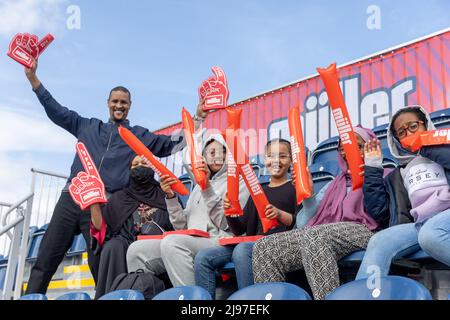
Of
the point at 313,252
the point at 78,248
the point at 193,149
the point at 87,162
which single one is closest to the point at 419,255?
the point at 313,252

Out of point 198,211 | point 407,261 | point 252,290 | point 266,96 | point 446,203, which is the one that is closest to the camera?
point 252,290

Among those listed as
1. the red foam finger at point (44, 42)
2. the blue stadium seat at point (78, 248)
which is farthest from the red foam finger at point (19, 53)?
the blue stadium seat at point (78, 248)

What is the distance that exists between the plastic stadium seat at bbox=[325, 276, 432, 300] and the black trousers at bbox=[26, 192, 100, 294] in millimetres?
2099

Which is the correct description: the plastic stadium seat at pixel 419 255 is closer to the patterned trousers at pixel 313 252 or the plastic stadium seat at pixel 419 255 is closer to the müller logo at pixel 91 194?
the patterned trousers at pixel 313 252

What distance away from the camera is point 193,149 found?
3.17m

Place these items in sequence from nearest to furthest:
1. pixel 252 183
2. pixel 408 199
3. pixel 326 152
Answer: pixel 408 199
pixel 252 183
pixel 326 152

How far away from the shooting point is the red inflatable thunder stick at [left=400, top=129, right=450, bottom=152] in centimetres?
226

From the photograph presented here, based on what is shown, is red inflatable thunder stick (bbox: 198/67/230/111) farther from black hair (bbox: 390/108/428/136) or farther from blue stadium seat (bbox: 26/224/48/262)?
blue stadium seat (bbox: 26/224/48/262)

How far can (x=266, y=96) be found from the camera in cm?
771

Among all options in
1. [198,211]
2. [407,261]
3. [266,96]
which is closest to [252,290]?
[407,261]

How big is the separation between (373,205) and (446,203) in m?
0.35

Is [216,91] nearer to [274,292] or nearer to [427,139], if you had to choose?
[427,139]

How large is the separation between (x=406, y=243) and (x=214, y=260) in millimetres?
1025
